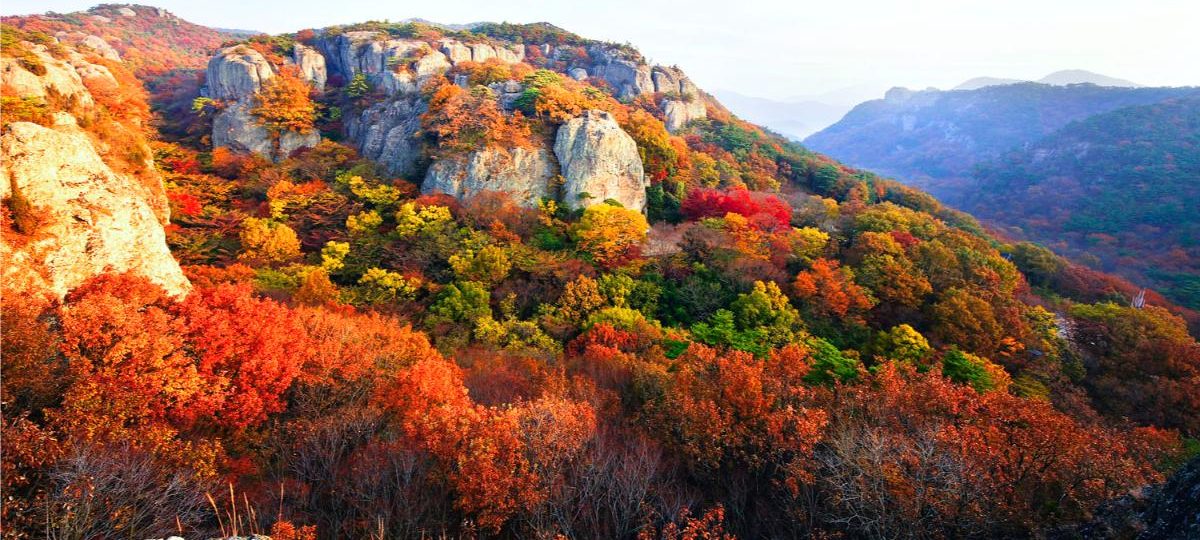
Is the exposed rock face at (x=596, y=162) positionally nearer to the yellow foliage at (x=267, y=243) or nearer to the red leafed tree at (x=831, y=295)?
the red leafed tree at (x=831, y=295)

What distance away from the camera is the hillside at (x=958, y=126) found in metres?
92.2

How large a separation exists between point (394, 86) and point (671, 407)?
39204 mm

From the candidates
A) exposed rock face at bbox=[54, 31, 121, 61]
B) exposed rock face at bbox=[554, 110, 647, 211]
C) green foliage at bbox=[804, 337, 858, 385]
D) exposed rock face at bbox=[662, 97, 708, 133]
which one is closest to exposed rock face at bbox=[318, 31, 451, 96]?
exposed rock face at bbox=[554, 110, 647, 211]

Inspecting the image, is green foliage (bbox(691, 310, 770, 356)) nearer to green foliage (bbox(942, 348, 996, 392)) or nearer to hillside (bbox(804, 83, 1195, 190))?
green foliage (bbox(942, 348, 996, 392))

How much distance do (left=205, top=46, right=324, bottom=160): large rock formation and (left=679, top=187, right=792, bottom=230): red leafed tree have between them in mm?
29725

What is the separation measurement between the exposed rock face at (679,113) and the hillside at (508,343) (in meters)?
15.4

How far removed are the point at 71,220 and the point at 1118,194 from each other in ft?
283

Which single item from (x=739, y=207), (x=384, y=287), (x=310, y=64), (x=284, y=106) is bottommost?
(x=384, y=287)

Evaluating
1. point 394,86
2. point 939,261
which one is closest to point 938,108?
point 939,261

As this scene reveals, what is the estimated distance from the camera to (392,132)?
3491 centimetres

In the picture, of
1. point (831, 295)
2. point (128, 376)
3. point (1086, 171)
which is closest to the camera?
point (128, 376)

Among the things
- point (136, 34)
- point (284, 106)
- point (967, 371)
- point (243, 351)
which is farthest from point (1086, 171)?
point (136, 34)

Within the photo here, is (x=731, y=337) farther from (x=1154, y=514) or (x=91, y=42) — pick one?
(x=91, y=42)

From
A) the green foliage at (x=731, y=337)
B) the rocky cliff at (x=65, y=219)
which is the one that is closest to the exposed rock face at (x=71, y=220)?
the rocky cliff at (x=65, y=219)
